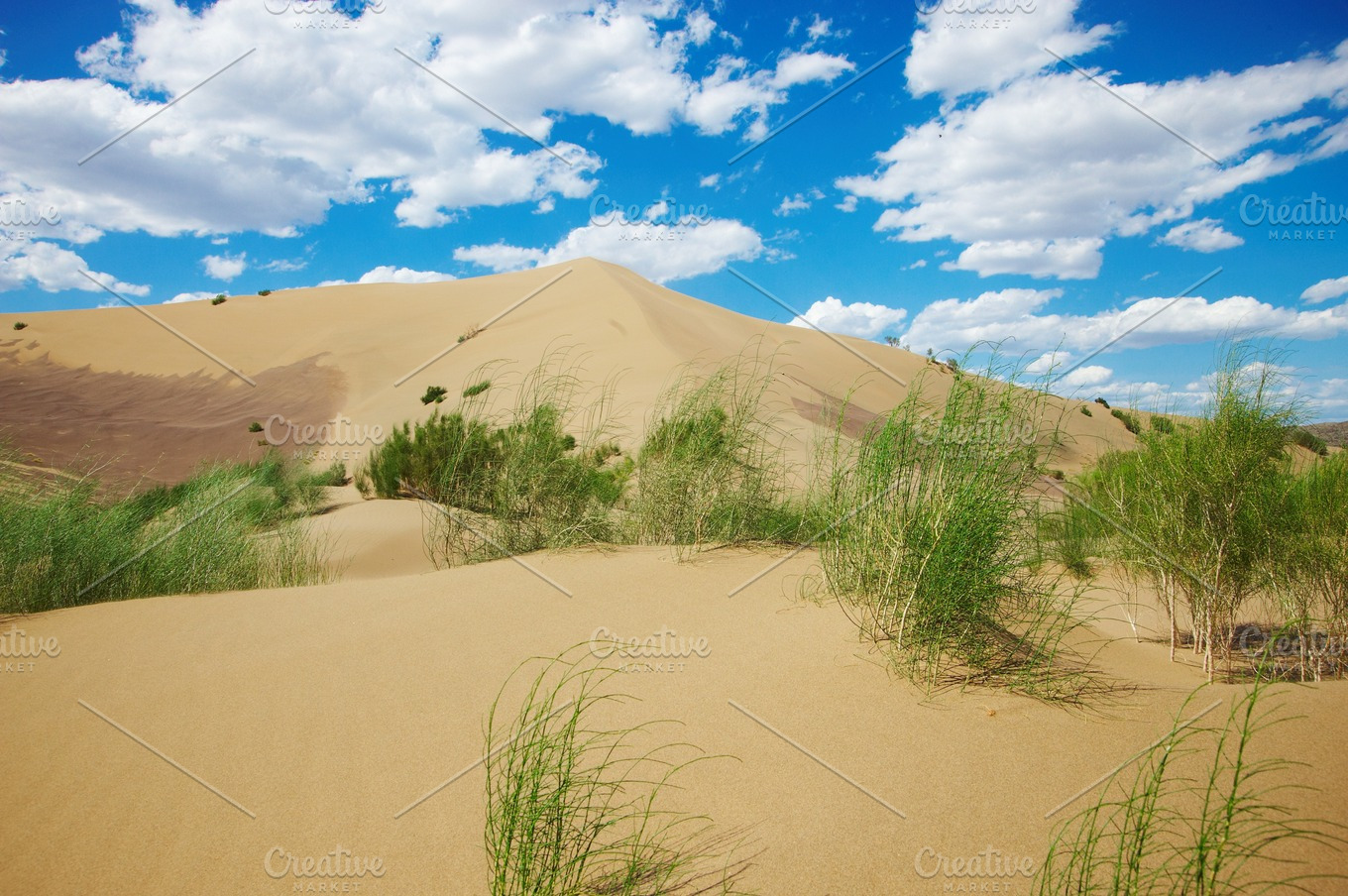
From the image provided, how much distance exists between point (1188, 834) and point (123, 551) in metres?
7.67

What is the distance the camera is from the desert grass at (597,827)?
240 centimetres

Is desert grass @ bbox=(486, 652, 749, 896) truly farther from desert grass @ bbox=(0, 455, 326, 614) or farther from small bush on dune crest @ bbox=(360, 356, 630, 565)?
desert grass @ bbox=(0, 455, 326, 614)

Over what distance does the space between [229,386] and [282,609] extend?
109ft

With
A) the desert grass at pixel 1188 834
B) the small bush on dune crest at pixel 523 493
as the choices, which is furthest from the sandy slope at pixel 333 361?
the desert grass at pixel 1188 834

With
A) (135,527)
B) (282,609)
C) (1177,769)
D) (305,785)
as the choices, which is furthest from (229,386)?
(1177,769)

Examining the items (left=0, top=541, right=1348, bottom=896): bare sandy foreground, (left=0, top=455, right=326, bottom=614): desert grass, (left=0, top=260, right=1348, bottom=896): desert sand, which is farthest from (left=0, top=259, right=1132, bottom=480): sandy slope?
(left=0, top=541, right=1348, bottom=896): bare sandy foreground

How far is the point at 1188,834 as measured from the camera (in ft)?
8.75

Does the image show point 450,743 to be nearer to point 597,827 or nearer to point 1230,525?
point 597,827

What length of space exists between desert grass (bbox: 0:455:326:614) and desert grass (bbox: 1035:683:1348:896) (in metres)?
6.89

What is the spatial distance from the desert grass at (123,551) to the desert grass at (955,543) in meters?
5.81

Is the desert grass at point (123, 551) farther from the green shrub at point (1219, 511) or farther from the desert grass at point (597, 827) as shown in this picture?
the green shrub at point (1219, 511)

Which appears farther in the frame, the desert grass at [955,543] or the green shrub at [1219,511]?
the green shrub at [1219,511]

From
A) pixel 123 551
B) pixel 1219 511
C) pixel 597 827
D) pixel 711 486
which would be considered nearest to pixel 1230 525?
pixel 1219 511

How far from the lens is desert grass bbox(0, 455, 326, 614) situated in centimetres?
588
